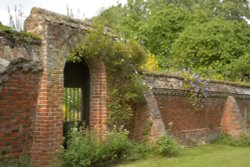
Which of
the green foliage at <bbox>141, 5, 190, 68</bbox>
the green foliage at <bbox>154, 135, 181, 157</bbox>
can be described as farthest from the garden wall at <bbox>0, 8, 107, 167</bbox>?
the green foliage at <bbox>141, 5, 190, 68</bbox>

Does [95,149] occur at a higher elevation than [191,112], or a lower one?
lower

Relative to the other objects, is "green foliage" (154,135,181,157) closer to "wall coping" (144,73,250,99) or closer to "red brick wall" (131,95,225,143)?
"red brick wall" (131,95,225,143)

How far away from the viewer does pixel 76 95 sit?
10000 millimetres

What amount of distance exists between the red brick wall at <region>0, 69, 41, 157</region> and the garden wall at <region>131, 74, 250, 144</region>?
3900 mm

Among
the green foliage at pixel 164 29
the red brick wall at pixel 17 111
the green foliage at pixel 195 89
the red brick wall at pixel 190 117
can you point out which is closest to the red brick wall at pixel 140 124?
the red brick wall at pixel 190 117

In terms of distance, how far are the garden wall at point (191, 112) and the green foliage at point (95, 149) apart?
1.32m

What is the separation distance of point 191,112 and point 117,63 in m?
4.88

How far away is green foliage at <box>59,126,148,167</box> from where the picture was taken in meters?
8.21

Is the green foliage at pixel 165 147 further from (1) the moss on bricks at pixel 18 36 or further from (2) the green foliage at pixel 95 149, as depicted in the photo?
(1) the moss on bricks at pixel 18 36

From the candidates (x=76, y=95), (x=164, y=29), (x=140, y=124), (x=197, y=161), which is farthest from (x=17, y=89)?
(x=164, y=29)

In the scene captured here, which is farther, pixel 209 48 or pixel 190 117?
pixel 209 48

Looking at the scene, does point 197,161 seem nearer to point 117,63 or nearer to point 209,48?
point 117,63

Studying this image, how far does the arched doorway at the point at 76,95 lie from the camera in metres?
9.72

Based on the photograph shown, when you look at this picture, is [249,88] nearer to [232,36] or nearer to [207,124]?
[207,124]
